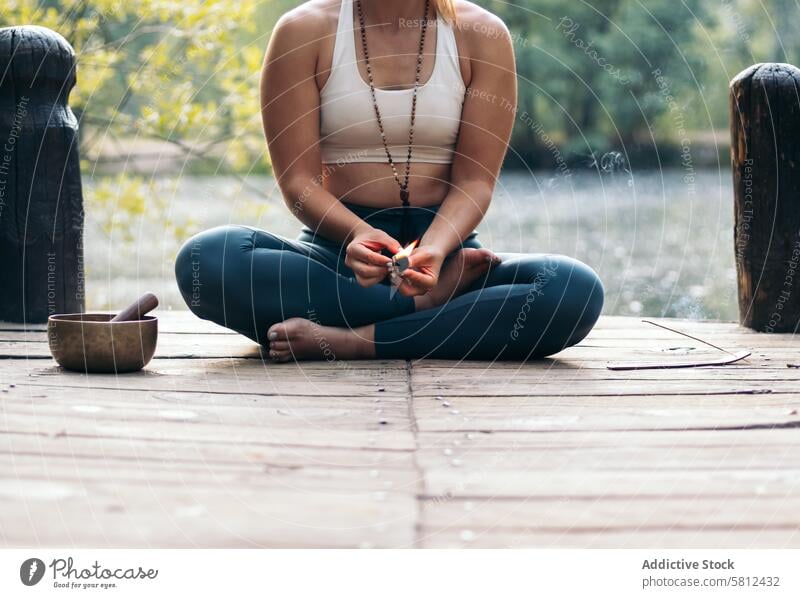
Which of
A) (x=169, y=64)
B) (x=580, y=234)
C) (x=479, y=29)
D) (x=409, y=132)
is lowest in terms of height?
(x=580, y=234)

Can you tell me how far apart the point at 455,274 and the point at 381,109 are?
0.41 m

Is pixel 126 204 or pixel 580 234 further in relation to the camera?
pixel 580 234

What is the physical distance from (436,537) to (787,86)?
2040mm

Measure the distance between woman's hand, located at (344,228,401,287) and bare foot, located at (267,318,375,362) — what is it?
23 centimetres

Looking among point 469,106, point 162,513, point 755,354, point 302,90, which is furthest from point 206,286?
point 755,354

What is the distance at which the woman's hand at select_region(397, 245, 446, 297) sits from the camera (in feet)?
6.46

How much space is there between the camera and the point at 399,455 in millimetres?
1367

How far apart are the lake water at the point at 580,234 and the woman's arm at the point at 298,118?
168cm

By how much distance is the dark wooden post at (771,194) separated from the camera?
105 inches

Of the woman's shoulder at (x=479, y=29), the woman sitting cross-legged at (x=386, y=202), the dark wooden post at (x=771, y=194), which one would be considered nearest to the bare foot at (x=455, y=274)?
the woman sitting cross-legged at (x=386, y=202)

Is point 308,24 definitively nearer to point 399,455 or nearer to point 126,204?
point 399,455

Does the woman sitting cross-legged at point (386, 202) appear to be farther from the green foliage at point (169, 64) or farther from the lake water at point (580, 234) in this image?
the green foliage at point (169, 64)

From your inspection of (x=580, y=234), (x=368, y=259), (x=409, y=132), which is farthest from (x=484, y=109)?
(x=580, y=234)

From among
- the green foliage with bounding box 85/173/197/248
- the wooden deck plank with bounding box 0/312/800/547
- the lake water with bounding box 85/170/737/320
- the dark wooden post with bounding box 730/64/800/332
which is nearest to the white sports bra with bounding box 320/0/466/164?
the wooden deck plank with bounding box 0/312/800/547
